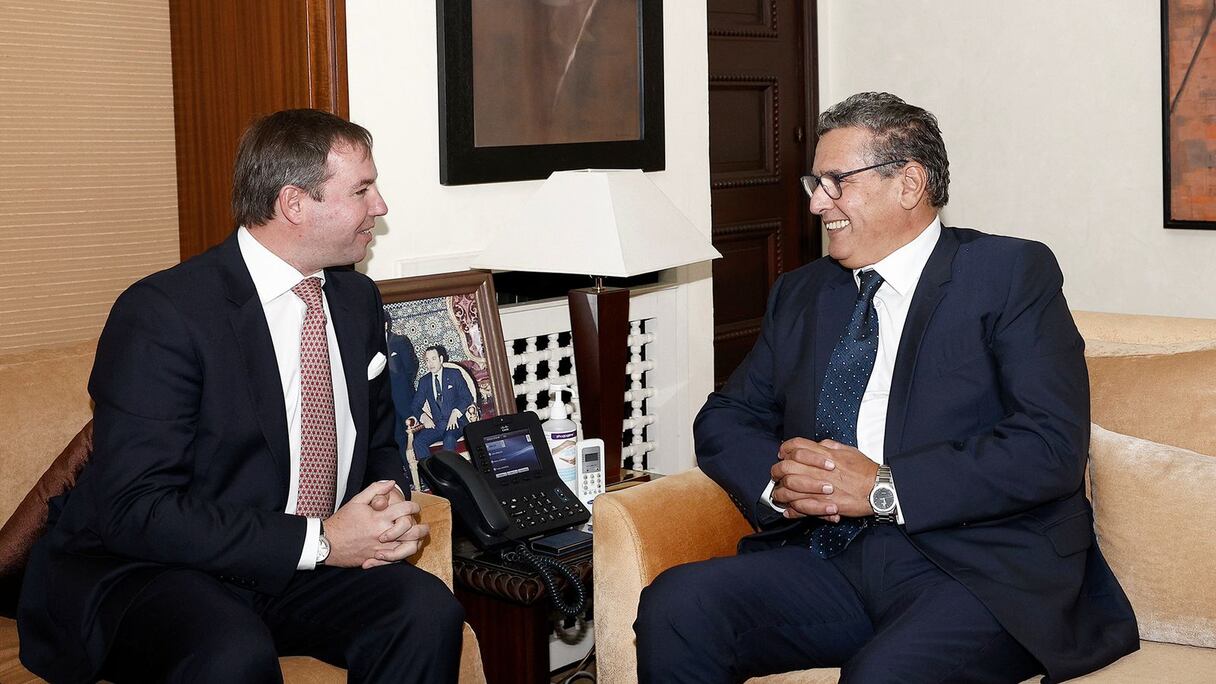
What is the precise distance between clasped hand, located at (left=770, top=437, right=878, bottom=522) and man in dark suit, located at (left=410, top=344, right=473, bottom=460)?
861 mm

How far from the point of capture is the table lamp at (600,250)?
2719 millimetres

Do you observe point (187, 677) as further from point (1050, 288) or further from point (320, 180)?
point (1050, 288)

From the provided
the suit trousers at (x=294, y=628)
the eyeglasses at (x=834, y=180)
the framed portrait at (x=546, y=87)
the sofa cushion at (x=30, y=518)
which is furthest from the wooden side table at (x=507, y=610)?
the framed portrait at (x=546, y=87)

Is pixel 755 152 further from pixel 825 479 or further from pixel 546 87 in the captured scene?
pixel 825 479

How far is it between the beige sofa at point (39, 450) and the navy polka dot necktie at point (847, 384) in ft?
2.25

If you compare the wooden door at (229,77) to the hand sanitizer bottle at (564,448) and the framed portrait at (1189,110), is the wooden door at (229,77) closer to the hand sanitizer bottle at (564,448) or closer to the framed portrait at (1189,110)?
the hand sanitizer bottle at (564,448)

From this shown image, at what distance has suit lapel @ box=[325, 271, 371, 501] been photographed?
7.70ft

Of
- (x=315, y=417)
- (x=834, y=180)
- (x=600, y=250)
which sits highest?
(x=834, y=180)

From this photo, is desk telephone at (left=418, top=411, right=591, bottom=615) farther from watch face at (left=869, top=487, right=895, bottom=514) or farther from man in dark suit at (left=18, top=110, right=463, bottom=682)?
watch face at (left=869, top=487, right=895, bottom=514)

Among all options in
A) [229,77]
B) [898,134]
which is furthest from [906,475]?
[229,77]

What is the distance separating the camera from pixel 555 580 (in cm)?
241

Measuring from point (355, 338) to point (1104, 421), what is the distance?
140 cm

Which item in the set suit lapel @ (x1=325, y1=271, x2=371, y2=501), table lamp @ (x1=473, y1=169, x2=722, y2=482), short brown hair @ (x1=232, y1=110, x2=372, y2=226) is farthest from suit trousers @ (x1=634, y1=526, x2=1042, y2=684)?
short brown hair @ (x1=232, y1=110, x2=372, y2=226)

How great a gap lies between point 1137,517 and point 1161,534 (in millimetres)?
47
